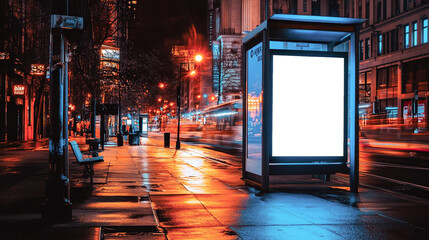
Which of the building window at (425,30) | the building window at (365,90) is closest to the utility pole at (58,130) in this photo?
the building window at (425,30)

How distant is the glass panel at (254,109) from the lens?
10.8 meters

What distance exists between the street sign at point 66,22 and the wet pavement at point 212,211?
3164mm

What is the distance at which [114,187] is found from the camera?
11.1 metres

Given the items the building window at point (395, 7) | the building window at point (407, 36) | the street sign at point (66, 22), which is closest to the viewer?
the street sign at point (66, 22)

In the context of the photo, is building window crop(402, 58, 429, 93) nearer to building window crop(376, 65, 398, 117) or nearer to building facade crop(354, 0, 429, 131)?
building facade crop(354, 0, 429, 131)

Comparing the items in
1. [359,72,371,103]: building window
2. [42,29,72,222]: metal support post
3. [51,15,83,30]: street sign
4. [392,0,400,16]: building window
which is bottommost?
[42,29,72,222]: metal support post

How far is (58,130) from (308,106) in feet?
20.6

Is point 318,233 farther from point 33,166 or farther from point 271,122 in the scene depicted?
point 33,166

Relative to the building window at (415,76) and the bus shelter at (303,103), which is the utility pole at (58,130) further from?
the building window at (415,76)

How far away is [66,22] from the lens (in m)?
7.14

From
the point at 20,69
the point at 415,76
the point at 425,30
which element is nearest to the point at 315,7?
the point at 425,30

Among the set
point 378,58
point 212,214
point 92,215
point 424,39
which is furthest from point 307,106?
point 378,58

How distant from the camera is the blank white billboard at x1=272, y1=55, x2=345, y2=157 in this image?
10820 millimetres

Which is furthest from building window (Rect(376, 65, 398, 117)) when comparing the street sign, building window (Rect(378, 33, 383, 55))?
the street sign
